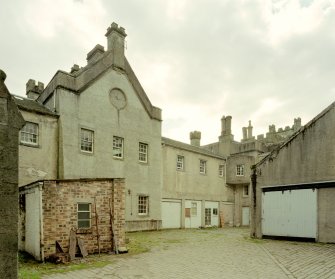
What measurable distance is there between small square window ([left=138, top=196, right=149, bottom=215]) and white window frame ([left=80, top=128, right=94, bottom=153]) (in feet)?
19.3

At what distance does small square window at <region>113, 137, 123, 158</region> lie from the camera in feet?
72.2

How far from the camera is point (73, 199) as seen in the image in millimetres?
11789

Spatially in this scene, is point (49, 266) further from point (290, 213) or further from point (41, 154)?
point (290, 213)

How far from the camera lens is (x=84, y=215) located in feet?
39.8

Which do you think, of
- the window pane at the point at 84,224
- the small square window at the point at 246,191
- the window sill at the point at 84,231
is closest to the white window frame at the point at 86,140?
the window pane at the point at 84,224

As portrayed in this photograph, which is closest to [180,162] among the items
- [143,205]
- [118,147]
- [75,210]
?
[143,205]

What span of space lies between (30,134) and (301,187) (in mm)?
15835

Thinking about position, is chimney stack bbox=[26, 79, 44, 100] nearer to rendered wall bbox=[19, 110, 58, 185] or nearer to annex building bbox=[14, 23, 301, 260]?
annex building bbox=[14, 23, 301, 260]

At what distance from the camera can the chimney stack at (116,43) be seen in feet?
74.7

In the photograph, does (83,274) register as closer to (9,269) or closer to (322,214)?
(9,269)

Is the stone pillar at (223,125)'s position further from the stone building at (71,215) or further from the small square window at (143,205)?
the stone building at (71,215)

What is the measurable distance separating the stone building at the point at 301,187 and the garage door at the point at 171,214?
969 cm

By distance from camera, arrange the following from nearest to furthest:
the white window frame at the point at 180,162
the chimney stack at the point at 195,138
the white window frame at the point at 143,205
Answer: the white window frame at the point at 143,205
the white window frame at the point at 180,162
the chimney stack at the point at 195,138

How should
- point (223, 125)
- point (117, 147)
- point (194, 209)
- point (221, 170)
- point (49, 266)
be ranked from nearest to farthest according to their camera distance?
point (49, 266), point (117, 147), point (194, 209), point (221, 170), point (223, 125)
